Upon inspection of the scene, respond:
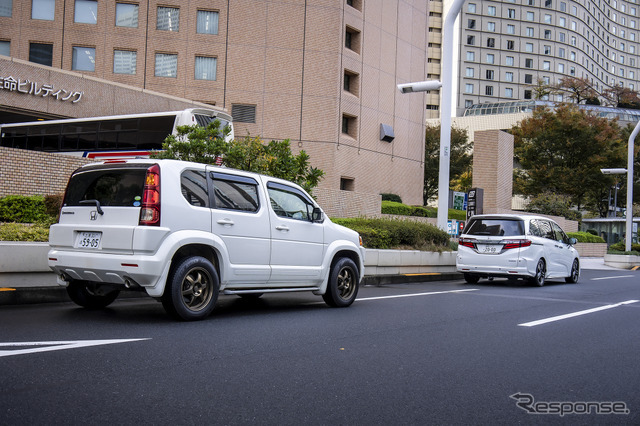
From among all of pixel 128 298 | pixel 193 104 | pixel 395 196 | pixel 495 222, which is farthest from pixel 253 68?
pixel 128 298

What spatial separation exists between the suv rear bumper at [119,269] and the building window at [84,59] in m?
28.5

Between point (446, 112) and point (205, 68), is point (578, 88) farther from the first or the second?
point (446, 112)

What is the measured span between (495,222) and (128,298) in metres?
9.41

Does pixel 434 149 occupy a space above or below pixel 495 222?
above

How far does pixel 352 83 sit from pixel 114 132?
1616 cm

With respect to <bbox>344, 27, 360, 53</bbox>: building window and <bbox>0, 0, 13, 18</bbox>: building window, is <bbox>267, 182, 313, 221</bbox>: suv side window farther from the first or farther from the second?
<bbox>0, 0, 13, 18</bbox>: building window

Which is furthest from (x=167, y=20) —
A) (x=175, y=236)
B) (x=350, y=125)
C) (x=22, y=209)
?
(x=175, y=236)

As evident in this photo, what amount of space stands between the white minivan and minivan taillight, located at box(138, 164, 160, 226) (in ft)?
32.8

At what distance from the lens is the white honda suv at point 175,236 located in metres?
6.73

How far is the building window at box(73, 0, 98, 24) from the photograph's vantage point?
3272cm

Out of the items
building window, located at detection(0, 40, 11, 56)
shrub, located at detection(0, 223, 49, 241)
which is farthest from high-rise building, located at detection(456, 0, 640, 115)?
shrub, located at detection(0, 223, 49, 241)

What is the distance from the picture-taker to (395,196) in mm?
36062

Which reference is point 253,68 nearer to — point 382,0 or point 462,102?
point 382,0

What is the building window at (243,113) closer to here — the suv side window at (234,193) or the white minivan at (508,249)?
the white minivan at (508,249)
